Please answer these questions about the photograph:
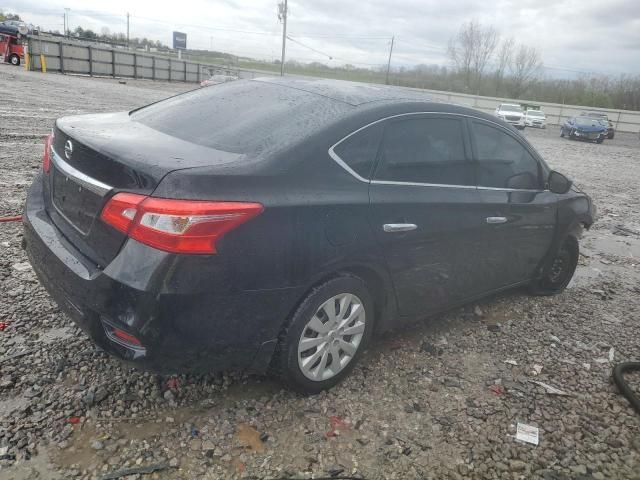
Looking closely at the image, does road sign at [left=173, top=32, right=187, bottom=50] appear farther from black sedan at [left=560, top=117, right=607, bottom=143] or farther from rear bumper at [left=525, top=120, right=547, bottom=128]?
black sedan at [left=560, top=117, right=607, bottom=143]

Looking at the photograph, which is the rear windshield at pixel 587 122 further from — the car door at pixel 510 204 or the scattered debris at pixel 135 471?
the scattered debris at pixel 135 471

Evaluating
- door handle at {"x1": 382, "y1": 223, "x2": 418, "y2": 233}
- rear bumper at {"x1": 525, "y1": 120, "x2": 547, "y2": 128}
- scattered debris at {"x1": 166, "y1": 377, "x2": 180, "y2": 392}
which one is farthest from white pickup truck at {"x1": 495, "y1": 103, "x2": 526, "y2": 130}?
scattered debris at {"x1": 166, "y1": 377, "x2": 180, "y2": 392}

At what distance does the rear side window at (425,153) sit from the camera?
298cm

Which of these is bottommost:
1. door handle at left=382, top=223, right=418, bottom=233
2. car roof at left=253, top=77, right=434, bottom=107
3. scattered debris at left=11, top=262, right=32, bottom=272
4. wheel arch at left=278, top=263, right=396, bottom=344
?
scattered debris at left=11, top=262, right=32, bottom=272

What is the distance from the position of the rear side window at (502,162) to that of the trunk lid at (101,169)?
1938mm

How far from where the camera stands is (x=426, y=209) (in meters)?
3.07

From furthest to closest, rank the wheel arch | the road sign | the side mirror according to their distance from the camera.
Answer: the road sign
the side mirror
the wheel arch

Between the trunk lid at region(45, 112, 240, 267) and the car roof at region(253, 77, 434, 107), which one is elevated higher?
the car roof at region(253, 77, 434, 107)

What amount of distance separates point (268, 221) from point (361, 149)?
0.80 metres

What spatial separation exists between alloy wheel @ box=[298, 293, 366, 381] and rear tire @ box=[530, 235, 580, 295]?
2385 millimetres

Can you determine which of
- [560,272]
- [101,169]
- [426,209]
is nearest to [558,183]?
[560,272]

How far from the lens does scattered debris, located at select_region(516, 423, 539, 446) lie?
2.77 meters

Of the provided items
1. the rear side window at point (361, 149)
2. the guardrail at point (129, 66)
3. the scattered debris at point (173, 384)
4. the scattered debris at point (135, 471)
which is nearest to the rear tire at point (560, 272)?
the rear side window at point (361, 149)

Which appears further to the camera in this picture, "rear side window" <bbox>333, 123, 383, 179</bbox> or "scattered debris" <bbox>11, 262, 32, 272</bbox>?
"scattered debris" <bbox>11, 262, 32, 272</bbox>
